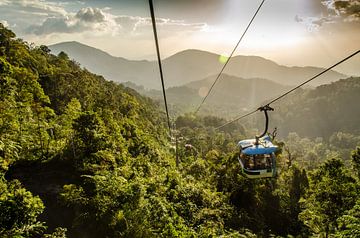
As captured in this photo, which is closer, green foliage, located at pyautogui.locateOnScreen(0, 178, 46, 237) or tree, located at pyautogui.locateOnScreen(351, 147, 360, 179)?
green foliage, located at pyautogui.locateOnScreen(0, 178, 46, 237)

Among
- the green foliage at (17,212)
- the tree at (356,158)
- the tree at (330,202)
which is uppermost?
the green foliage at (17,212)

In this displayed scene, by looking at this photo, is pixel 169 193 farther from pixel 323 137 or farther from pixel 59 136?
pixel 323 137

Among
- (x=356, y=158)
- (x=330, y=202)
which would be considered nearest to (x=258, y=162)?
(x=330, y=202)

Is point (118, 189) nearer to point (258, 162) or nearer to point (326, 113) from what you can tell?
point (258, 162)

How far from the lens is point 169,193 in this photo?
38.7ft

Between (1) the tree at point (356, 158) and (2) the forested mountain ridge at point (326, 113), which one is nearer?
(1) the tree at point (356, 158)

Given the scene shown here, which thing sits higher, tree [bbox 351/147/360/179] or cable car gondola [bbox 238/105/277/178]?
cable car gondola [bbox 238/105/277/178]

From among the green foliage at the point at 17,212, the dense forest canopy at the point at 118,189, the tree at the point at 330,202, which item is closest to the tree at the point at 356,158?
the dense forest canopy at the point at 118,189

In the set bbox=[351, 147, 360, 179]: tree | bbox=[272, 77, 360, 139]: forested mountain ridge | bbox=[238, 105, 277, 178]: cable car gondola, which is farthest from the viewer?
bbox=[272, 77, 360, 139]: forested mountain ridge

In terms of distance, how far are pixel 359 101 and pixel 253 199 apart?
18466 cm

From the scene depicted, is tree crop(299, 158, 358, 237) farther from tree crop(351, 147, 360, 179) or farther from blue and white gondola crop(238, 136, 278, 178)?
blue and white gondola crop(238, 136, 278, 178)

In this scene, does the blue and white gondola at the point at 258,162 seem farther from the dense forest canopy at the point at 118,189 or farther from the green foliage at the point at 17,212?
the green foliage at the point at 17,212

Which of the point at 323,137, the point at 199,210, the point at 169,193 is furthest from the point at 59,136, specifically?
the point at 323,137

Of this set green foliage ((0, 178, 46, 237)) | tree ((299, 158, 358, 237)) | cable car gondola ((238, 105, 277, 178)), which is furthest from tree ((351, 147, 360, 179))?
green foliage ((0, 178, 46, 237))
